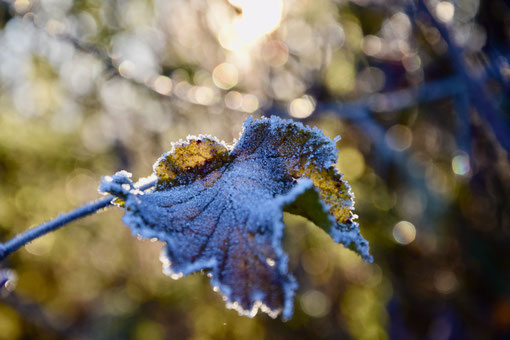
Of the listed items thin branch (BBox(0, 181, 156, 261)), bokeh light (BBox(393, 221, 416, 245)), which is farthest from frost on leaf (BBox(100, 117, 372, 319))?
bokeh light (BBox(393, 221, 416, 245))

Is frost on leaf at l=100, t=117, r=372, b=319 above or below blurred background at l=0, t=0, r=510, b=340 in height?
above

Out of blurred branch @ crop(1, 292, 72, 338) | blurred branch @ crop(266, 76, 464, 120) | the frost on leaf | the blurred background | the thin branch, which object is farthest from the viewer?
blurred branch @ crop(1, 292, 72, 338)

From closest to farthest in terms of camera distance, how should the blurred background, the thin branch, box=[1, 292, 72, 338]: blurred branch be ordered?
1. the thin branch
2. the blurred background
3. box=[1, 292, 72, 338]: blurred branch

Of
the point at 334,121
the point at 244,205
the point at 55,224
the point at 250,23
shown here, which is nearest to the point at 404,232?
the point at 334,121

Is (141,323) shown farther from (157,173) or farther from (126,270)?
(157,173)

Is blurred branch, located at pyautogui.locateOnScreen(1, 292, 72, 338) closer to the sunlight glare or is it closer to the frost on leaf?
the sunlight glare

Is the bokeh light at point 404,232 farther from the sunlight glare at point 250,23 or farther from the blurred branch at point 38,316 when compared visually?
the blurred branch at point 38,316

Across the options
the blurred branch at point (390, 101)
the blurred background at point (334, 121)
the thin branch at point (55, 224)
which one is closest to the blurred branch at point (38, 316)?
the blurred background at point (334, 121)

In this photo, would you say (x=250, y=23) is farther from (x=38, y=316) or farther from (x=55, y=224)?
(x=38, y=316)
